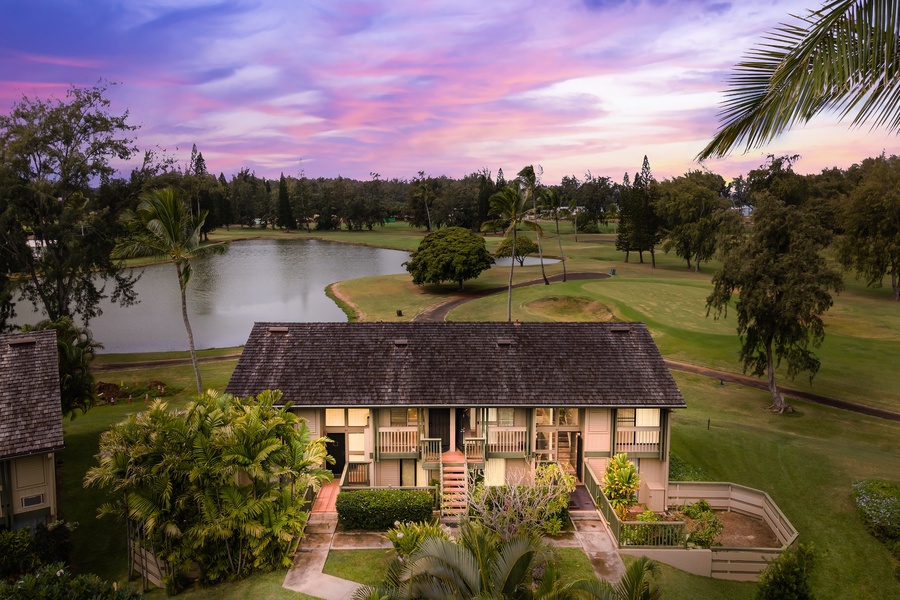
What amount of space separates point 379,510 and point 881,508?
1836 centimetres

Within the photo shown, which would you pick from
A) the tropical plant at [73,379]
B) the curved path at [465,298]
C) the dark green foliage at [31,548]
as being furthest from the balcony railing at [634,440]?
the curved path at [465,298]

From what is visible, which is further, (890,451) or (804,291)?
(804,291)

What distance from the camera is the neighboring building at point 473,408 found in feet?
79.2

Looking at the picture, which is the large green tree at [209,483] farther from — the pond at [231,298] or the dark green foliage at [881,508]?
the pond at [231,298]

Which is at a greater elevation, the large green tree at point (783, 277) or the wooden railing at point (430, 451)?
the large green tree at point (783, 277)

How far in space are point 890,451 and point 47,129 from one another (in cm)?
5454

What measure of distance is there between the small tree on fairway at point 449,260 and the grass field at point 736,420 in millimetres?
2134

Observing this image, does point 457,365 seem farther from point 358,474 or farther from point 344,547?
point 344,547

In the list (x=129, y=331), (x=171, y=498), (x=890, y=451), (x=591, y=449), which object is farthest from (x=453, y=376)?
(x=129, y=331)

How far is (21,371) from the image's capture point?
2269 cm

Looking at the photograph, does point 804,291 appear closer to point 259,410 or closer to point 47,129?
point 259,410

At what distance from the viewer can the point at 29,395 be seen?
869 inches

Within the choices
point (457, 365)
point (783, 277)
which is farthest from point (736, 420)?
point (457, 365)

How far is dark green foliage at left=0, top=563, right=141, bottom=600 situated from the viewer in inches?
530
